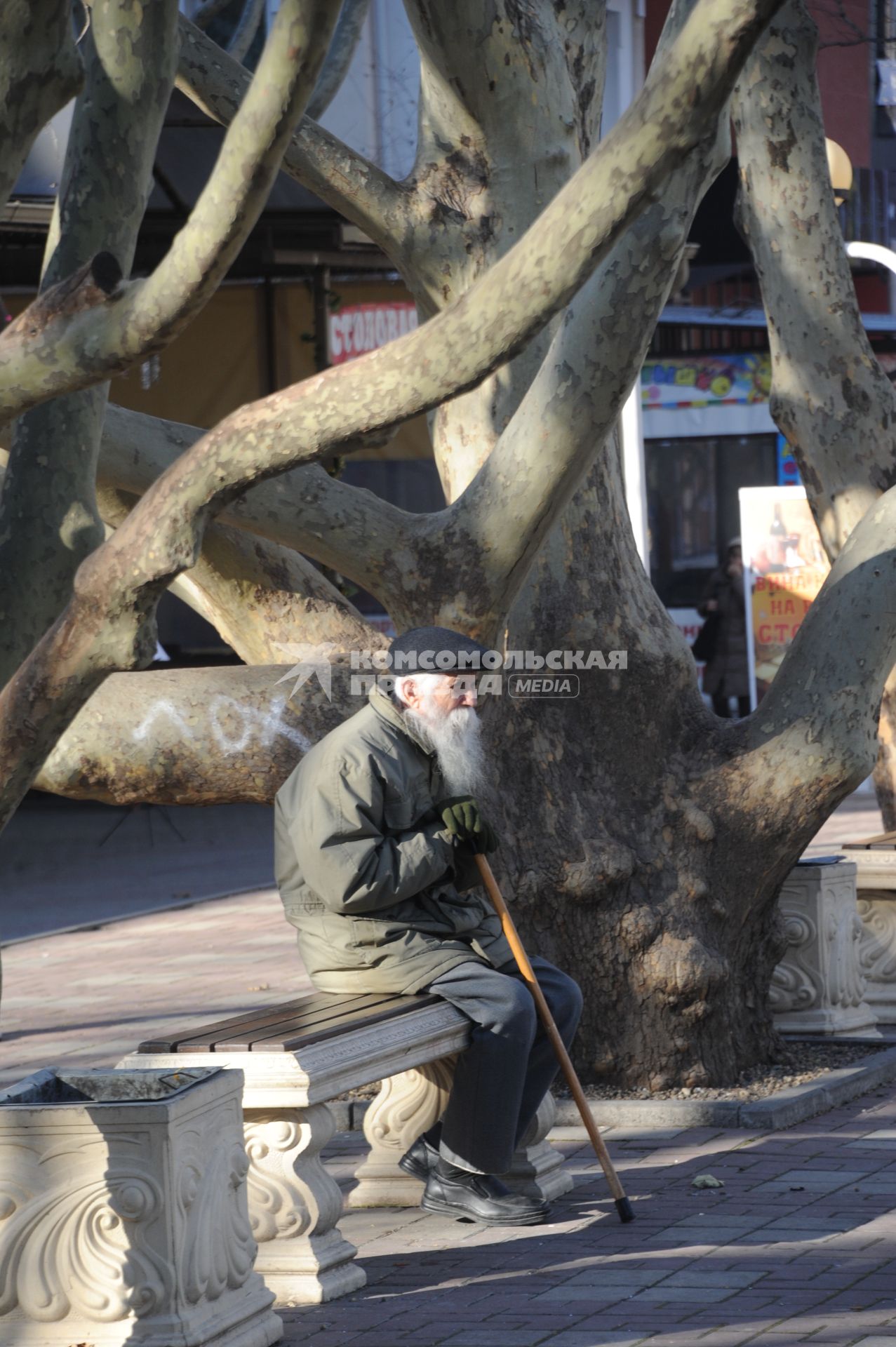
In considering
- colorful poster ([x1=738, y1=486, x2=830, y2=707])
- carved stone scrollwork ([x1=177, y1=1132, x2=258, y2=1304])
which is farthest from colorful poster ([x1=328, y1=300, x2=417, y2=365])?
carved stone scrollwork ([x1=177, y1=1132, x2=258, y2=1304])

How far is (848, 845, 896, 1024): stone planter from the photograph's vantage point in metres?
8.65

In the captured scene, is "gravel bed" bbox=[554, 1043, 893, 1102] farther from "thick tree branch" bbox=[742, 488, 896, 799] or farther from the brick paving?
"thick tree branch" bbox=[742, 488, 896, 799]

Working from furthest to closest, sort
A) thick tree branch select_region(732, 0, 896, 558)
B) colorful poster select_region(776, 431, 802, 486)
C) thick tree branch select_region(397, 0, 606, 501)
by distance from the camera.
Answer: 1. colorful poster select_region(776, 431, 802, 486)
2. thick tree branch select_region(732, 0, 896, 558)
3. thick tree branch select_region(397, 0, 606, 501)

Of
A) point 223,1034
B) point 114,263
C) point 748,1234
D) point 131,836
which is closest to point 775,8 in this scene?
point 114,263

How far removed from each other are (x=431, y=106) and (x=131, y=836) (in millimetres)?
10093

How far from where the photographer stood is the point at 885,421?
29.7ft

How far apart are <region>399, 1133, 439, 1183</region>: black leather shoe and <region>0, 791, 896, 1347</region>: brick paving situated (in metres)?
0.13

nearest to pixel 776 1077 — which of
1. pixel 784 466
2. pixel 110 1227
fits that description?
pixel 110 1227

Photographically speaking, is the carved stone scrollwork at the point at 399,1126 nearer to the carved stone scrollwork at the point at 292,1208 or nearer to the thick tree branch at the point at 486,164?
the carved stone scrollwork at the point at 292,1208

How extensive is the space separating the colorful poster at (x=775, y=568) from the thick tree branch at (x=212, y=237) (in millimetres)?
12360

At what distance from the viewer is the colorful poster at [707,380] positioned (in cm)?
2014

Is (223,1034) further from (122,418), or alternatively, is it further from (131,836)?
(131,836)

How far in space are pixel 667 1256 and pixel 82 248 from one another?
3124mm

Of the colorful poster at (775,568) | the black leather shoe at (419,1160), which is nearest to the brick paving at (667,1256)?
the black leather shoe at (419,1160)
